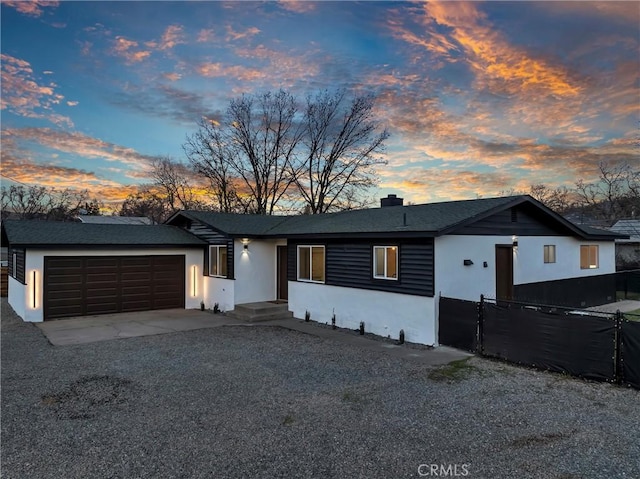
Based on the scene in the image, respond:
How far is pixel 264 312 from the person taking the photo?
40.1ft

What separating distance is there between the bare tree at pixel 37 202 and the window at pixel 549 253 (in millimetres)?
41906

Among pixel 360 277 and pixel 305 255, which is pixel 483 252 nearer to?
pixel 360 277

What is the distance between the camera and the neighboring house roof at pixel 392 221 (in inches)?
354

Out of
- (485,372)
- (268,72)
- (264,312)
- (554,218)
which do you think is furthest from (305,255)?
(268,72)

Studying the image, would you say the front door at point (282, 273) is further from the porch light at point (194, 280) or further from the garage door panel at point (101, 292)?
the garage door panel at point (101, 292)

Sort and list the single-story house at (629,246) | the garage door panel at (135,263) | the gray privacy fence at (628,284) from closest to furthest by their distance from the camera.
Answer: the garage door panel at (135,263) < the gray privacy fence at (628,284) < the single-story house at (629,246)

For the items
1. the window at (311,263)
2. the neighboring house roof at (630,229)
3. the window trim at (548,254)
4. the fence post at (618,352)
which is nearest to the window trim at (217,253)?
the window at (311,263)

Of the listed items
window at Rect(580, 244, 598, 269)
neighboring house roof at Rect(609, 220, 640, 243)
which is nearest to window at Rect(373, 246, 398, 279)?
window at Rect(580, 244, 598, 269)

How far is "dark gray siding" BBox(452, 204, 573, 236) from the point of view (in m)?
9.70

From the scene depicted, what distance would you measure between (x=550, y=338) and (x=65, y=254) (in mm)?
13050

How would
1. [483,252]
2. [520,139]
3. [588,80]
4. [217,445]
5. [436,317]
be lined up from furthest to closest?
[520,139] → [588,80] → [483,252] → [436,317] → [217,445]

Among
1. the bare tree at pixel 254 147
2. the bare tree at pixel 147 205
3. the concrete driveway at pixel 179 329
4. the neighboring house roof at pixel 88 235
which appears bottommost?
the concrete driveway at pixel 179 329

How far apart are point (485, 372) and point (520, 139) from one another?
47.8ft

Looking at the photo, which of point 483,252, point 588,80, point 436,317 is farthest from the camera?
point 588,80
